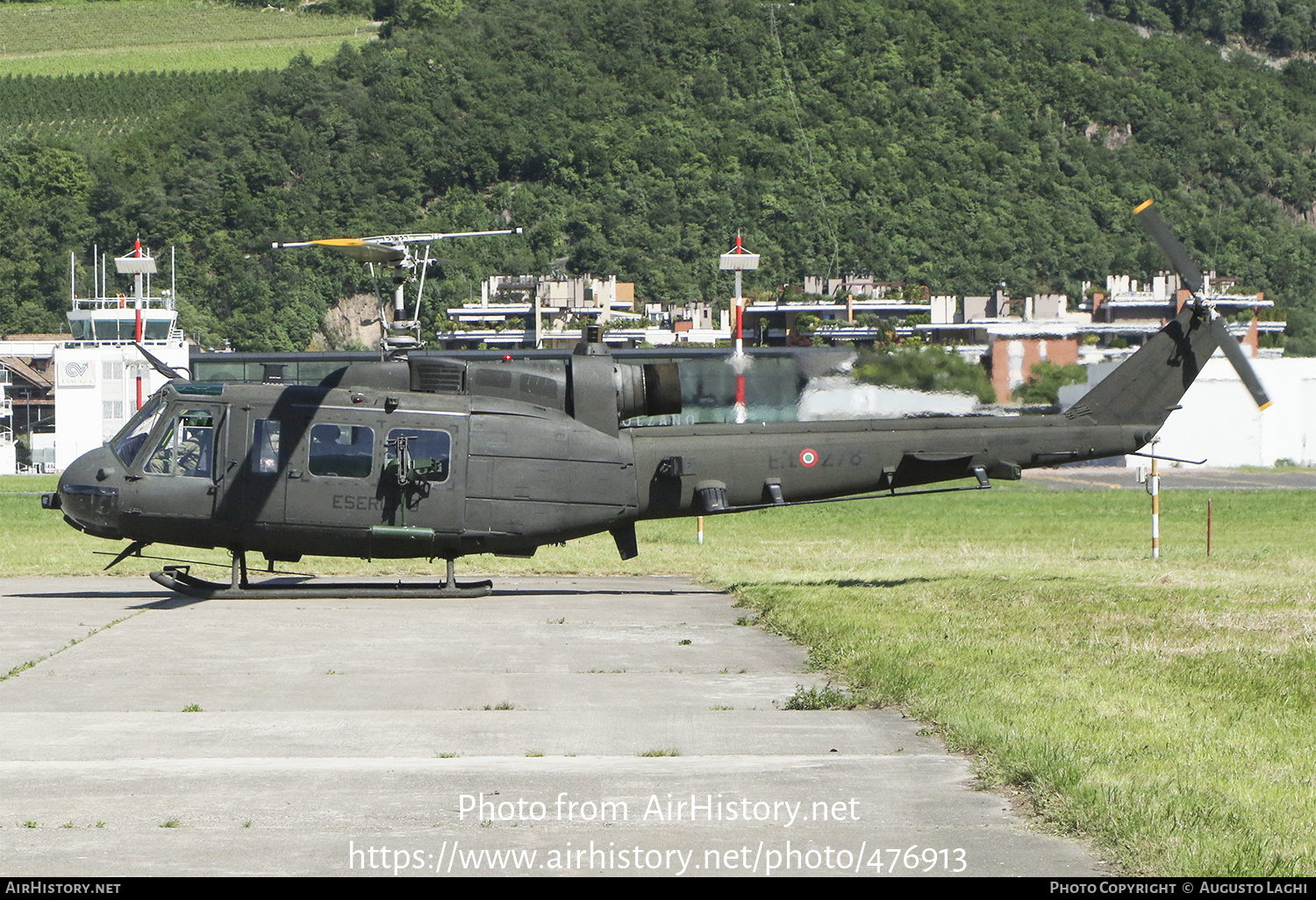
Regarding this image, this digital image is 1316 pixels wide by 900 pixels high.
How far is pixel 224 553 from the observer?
2666 cm

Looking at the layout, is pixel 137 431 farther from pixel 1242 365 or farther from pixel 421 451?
pixel 1242 365

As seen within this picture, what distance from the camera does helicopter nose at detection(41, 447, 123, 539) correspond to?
17906 millimetres

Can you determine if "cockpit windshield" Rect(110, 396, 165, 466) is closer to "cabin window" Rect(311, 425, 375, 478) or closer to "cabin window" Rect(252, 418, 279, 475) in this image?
"cabin window" Rect(252, 418, 279, 475)

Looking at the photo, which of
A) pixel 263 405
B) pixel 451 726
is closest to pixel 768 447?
pixel 263 405

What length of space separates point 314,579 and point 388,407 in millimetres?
4127

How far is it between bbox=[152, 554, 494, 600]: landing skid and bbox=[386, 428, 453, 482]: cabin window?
1.28 metres

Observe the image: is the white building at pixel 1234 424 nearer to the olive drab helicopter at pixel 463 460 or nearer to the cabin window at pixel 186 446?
the olive drab helicopter at pixel 463 460

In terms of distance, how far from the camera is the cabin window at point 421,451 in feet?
58.5

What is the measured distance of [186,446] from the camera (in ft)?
59.1

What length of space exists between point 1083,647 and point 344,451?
8798 mm

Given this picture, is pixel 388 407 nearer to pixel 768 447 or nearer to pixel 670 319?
pixel 768 447

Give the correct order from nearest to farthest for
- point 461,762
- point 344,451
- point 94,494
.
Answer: point 461,762, point 344,451, point 94,494

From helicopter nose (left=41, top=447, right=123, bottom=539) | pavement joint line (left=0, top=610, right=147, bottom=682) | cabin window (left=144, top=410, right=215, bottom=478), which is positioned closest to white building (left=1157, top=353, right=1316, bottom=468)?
cabin window (left=144, top=410, right=215, bottom=478)

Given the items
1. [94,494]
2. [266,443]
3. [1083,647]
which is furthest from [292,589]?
[1083,647]
